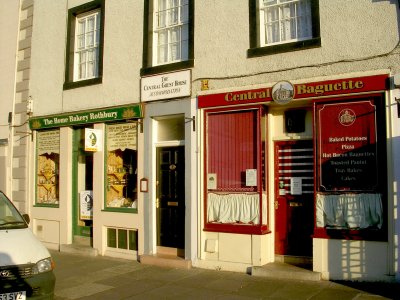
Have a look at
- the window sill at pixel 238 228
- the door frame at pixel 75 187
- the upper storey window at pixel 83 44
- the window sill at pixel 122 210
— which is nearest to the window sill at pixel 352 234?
the window sill at pixel 238 228

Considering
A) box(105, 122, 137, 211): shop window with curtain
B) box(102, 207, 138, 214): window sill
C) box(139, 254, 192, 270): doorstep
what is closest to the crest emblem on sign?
box(139, 254, 192, 270): doorstep

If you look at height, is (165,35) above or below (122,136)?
above

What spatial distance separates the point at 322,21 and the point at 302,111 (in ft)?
5.53

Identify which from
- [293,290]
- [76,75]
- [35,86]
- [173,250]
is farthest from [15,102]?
[293,290]

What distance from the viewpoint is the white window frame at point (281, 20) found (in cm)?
853

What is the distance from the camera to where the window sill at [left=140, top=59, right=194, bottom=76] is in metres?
9.62

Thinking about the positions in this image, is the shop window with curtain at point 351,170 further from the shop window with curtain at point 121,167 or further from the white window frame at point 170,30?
the shop window with curtain at point 121,167

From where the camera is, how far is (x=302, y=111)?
28.8 feet

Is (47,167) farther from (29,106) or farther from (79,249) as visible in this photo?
(79,249)

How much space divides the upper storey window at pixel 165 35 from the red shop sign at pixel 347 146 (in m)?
3.49

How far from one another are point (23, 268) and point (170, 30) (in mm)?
6236

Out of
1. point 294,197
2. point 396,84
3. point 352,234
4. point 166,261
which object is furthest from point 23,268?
point 396,84

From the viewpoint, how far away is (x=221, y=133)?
9172mm

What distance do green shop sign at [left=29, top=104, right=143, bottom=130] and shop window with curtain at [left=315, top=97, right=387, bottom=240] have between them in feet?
13.8
